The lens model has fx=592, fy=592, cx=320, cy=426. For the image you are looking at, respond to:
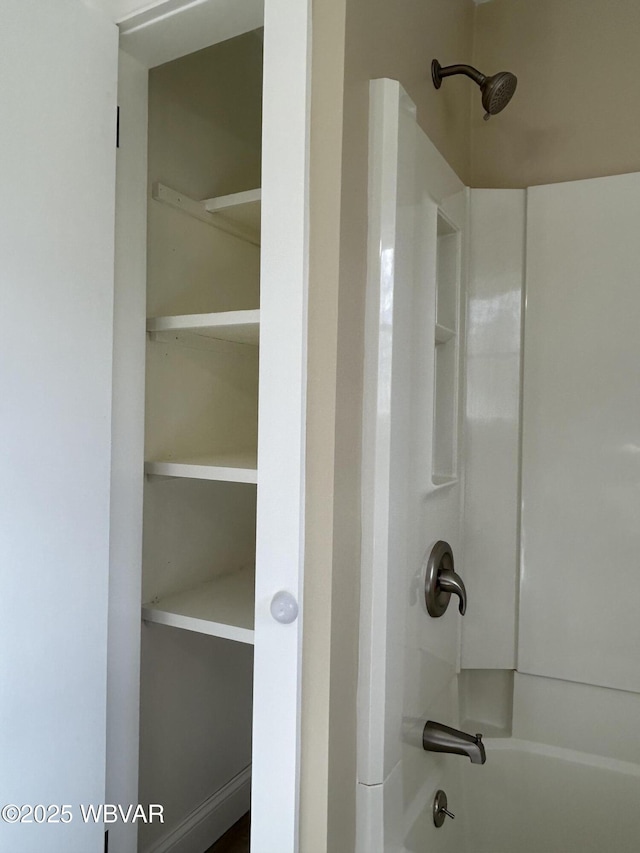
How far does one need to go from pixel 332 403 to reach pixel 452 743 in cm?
88

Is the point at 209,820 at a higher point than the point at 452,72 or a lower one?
lower

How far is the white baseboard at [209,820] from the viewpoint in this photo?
1.66m

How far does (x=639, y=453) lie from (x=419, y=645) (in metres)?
0.80

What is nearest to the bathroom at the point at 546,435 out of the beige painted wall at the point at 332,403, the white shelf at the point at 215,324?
the beige painted wall at the point at 332,403

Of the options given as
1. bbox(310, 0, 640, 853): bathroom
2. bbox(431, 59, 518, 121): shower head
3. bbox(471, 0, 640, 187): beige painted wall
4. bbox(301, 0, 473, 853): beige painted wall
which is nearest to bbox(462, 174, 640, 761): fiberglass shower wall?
bbox(310, 0, 640, 853): bathroom

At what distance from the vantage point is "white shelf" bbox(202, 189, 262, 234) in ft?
4.97

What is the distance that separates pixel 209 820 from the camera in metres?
1.80

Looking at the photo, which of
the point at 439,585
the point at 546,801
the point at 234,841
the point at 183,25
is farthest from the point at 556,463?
the point at 234,841

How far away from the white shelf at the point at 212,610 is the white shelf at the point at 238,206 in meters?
1.03

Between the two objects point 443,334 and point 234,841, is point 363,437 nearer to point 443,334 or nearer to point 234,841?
point 443,334

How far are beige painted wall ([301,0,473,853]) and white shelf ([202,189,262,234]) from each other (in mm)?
468

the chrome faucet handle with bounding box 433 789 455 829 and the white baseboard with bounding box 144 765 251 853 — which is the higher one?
the chrome faucet handle with bounding box 433 789 455 829

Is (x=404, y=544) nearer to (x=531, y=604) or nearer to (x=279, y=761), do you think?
(x=279, y=761)

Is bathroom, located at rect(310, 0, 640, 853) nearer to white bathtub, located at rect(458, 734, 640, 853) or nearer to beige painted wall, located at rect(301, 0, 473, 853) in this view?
white bathtub, located at rect(458, 734, 640, 853)
